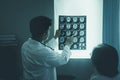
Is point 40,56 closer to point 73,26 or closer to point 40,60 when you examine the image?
point 40,60

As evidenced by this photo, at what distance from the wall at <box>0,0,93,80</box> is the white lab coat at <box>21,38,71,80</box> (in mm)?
770

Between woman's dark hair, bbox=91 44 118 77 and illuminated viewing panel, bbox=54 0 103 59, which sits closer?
woman's dark hair, bbox=91 44 118 77

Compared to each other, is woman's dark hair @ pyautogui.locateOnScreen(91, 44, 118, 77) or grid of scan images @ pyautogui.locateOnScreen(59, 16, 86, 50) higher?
grid of scan images @ pyautogui.locateOnScreen(59, 16, 86, 50)

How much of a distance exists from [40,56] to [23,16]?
3.22ft

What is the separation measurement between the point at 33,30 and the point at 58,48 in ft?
2.95

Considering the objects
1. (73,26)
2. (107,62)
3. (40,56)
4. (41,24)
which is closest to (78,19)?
(73,26)

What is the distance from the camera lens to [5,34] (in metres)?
3.27

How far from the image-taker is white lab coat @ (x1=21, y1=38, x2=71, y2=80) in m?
2.42

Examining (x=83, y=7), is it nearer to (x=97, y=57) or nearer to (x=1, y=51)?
(x=1, y=51)

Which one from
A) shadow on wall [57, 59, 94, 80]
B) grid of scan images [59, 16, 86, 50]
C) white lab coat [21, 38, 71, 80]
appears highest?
grid of scan images [59, 16, 86, 50]

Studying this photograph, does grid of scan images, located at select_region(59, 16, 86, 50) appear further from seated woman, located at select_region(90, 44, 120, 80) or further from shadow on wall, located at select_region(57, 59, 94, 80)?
seated woman, located at select_region(90, 44, 120, 80)

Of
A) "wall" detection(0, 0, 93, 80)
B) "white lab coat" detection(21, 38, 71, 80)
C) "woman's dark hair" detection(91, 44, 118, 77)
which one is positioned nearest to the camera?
"woman's dark hair" detection(91, 44, 118, 77)

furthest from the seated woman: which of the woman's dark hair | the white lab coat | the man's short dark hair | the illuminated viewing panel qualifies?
the illuminated viewing panel

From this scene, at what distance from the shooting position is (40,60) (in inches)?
95.5
